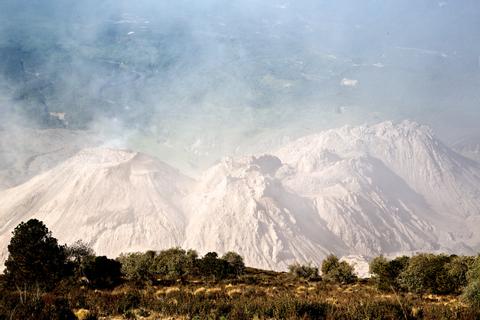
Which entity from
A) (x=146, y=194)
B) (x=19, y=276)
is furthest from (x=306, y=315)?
(x=146, y=194)

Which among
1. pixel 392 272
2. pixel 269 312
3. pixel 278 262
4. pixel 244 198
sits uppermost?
pixel 269 312

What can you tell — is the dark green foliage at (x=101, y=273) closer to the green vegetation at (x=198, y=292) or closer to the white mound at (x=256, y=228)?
the green vegetation at (x=198, y=292)

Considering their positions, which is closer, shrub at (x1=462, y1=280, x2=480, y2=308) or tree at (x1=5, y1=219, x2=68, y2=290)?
shrub at (x1=462, y1=280, x2=480, y2=308)

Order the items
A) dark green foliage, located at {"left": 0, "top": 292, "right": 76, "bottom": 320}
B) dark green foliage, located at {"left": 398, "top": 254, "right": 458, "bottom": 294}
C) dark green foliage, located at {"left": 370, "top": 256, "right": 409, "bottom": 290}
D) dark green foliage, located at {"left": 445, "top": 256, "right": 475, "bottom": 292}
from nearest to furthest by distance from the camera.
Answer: dark green foliage, located at {"left": 0, "top": 292, "right": 76, "bottom": 320} → dark green foliage, located at {"left": 398, "top": 254, "right": 458, "bottom": 294} → dark green foliage, located at {"left": 445, "top": 256, "right": 475, "bottom": 292} → dark green foliage, located at {"left": 370, "top": 256, "right": 409, "bottom": 290}

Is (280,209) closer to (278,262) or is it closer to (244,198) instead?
(244,198)

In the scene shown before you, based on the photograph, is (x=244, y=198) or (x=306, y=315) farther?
(x=244, y=198)

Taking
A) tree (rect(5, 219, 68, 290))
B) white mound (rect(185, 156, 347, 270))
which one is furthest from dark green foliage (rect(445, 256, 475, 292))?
white mound (rect(185, 156, 347, 270))

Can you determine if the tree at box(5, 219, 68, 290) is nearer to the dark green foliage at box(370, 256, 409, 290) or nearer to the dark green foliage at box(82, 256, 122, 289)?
the dark green foliage at box(82, 256, 122, 289)
